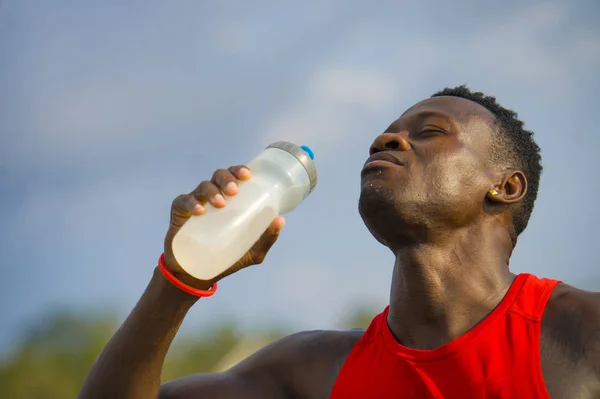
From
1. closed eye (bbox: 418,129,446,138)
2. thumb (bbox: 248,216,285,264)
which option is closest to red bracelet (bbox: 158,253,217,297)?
thumb (bbox: 248,216,285,264)

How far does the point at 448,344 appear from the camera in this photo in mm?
3113

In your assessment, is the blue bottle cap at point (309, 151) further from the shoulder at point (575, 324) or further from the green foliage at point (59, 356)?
the green foliage at point (59, 356)

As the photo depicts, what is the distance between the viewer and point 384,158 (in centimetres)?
344

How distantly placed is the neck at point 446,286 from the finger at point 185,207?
1.02 metres

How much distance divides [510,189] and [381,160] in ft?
2.36

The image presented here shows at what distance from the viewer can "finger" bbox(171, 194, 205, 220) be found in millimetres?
2994

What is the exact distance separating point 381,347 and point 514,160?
1.21 m

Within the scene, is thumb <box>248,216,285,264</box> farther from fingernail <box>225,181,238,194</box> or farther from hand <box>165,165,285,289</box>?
fingernail <box>225,181,238,194</box>

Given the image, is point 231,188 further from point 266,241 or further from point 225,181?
point 266,241

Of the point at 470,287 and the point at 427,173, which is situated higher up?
the point at 427,173

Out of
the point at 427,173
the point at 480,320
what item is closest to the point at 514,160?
the point at 427,173

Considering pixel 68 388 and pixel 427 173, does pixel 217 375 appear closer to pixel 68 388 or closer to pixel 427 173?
pixel 427 173

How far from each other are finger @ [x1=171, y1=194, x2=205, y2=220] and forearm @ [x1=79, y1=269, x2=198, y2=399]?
1.18 ft

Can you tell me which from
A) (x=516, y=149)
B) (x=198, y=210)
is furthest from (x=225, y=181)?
(x=516, y=149)
